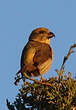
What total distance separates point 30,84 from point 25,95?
0.78 ft

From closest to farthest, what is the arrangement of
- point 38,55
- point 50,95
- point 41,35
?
point 50,95 < point 38,55 < point 41,35

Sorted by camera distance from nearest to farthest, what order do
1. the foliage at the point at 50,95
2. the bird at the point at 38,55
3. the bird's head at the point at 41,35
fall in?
the foliage at the point at 50,95, the bird at the point at 38,55, the bird's head at the point at 41,35

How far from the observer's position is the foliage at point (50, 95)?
5352 millimetres

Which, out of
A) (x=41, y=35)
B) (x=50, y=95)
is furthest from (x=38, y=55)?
(x=50, y=95)

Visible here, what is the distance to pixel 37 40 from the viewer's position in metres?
10.1

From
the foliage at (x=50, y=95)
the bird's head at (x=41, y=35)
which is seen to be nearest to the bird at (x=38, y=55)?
the bird's head at (x=41, y=35)

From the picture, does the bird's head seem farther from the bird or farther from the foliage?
the foliage

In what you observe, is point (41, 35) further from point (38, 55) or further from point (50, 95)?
point (50, 95)

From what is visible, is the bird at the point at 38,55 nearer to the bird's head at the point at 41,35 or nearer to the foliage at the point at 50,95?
the bird's head at the point at 41,35

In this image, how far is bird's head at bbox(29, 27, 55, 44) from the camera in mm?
9844

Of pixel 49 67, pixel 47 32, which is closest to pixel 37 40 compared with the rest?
pixel 47 32

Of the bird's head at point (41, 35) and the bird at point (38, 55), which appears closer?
the bird at point (38, 55)

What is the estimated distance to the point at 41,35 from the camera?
9.98m

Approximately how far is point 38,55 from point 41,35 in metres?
1.68
